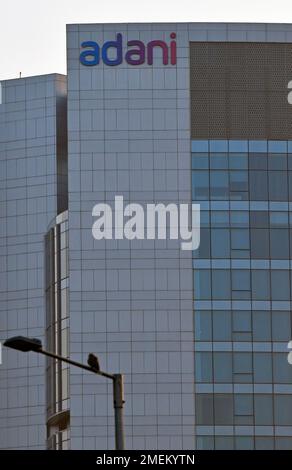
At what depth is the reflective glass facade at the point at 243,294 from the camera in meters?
95.1

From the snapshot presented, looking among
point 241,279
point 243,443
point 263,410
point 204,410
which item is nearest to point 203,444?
point 204,410

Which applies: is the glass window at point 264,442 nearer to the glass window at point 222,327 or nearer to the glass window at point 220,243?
the glass window at point 222,327

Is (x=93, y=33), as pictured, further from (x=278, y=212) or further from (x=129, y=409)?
(x=129, y=409)

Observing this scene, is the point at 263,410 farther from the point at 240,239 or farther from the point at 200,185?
the point at 200,185

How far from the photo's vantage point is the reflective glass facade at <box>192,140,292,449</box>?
9512cm

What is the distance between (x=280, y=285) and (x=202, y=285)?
4.59 metres

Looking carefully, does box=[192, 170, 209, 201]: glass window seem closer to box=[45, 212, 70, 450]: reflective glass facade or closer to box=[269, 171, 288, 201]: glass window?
box=[269, 171, 288, 201]: glass window

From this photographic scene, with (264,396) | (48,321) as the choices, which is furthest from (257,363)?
(48,321)

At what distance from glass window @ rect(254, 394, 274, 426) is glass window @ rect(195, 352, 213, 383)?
295cm

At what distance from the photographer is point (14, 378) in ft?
347

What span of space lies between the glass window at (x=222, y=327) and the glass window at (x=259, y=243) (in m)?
4.02

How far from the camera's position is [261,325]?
9650 centimetres

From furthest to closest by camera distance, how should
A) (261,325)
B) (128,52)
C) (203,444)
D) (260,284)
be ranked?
(128,52)
(260,284)
(261,325)
(203,444)

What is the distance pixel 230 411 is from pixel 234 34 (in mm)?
22784
